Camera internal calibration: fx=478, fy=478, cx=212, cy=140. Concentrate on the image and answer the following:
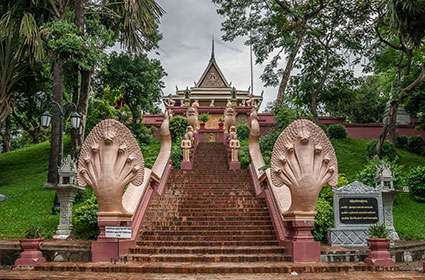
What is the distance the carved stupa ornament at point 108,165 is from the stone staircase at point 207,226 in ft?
3.72

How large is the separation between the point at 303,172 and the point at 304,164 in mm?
146

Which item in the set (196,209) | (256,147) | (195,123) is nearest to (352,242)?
(196,209)

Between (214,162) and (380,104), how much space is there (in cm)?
1777

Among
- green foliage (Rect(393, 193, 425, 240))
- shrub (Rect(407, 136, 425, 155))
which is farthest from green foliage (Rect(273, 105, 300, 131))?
shrub (Rect(407, 136, 425, 155))

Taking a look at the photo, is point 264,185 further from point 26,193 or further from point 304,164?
point 26,193

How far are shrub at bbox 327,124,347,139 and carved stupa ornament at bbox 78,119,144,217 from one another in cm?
1703

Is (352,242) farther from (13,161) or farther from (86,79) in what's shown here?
(13,161)

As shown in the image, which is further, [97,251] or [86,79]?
[86,79]

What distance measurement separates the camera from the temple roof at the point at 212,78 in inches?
1486

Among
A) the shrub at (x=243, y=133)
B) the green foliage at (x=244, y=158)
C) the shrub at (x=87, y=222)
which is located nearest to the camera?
the shrub at (x=87, y=222)

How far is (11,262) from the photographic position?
29.3 ft

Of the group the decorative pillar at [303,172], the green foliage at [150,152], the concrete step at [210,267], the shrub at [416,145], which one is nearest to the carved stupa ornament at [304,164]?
the decorative pillar at [303,172]

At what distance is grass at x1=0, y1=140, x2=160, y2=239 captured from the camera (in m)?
10.9

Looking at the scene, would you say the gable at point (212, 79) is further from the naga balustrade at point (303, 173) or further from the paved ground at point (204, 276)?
the paved ground at point (204, 276)
